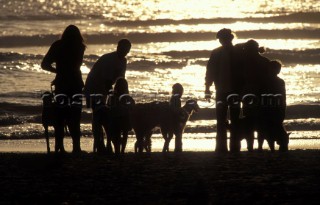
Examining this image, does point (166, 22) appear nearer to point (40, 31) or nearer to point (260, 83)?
point (40, 31)

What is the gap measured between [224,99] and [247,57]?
0.60 meters

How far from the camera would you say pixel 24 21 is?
156ft

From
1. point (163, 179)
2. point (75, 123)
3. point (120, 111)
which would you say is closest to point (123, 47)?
point (120, 111)

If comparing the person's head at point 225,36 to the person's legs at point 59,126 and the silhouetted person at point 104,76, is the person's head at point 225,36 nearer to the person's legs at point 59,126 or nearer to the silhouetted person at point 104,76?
the silhouetted person at point 104,76

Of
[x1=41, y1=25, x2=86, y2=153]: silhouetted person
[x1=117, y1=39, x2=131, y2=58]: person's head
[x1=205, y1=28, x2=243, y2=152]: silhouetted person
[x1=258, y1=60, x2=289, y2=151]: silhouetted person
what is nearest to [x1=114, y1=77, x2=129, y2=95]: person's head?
[x1=117, y1=39, x2=131, y2=58]: person's head

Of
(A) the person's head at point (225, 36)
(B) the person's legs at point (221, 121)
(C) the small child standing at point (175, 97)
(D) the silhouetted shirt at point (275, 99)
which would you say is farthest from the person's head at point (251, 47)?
(C) the small child standing at point (175, 97)

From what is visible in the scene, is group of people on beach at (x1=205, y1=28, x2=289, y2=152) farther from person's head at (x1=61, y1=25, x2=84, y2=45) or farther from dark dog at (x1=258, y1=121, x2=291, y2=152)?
person's head at (x1=61, y1=25, x2=84, y2=45)

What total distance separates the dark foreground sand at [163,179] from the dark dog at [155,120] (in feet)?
7.11

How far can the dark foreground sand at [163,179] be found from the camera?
6977 mm

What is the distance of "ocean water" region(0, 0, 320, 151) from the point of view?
65.5ft

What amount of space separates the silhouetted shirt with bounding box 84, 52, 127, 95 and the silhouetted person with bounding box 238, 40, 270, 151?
1.56 meters

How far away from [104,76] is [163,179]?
3.55 m

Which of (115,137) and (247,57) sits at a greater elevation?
(247,57)

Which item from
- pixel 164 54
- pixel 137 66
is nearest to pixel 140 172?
pixel 137 66
